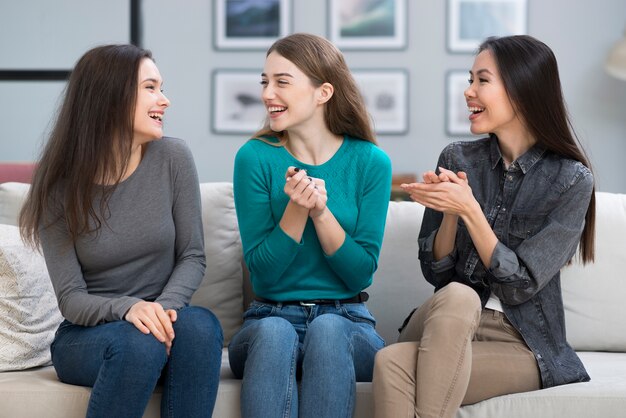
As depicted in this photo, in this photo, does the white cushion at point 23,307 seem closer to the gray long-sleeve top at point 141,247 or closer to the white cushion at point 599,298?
the gray long-sleeve top at point 141,247

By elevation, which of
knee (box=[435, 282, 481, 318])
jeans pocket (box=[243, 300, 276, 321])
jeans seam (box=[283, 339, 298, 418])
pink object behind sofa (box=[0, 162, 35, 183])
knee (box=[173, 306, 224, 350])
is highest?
pink object behind sofa (box=[0, 162, 35, 183])

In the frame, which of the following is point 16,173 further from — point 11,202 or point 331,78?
point 331,78

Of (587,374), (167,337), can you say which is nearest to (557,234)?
(587,374)

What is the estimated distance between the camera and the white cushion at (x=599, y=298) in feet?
7.77

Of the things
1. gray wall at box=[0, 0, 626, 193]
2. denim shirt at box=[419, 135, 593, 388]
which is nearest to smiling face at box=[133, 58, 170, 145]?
denim shirt at box=[419, 135, 593, 388]

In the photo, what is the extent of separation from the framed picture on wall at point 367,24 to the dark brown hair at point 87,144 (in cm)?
274

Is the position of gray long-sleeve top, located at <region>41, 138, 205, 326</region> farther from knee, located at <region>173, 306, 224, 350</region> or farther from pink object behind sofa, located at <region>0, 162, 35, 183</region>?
pink object behind sofa, located at <region>0, 162, 35, 183</region>

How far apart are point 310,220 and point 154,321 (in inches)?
19.9

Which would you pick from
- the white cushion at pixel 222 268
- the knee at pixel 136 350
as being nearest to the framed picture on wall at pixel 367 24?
the white cushion at pixel 222 268

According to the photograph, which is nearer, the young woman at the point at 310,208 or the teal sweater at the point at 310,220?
the young woman at the point at 310,208

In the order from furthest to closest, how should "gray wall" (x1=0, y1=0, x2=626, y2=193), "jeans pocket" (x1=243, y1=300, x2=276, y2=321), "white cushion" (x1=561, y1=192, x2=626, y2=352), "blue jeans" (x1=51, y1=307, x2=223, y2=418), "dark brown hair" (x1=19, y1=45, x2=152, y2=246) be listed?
"gray wall" (x1=0, y1=0, x2=626, y2=193), "white cushion" (x1=561, y1=192, x2=626, y2=352), "jeans pocket" (x1=243, y1=300, x2=276, y2=321), "dark brown hair" (x1=19, y1=45, x2=152, y2=246), "blue jeans" (x1=51, y1=307, x2=223, y2=418)

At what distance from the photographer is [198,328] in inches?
71.3

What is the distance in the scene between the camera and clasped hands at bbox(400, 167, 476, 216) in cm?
189

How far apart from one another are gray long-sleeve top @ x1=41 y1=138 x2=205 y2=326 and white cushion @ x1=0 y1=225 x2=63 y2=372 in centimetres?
20
